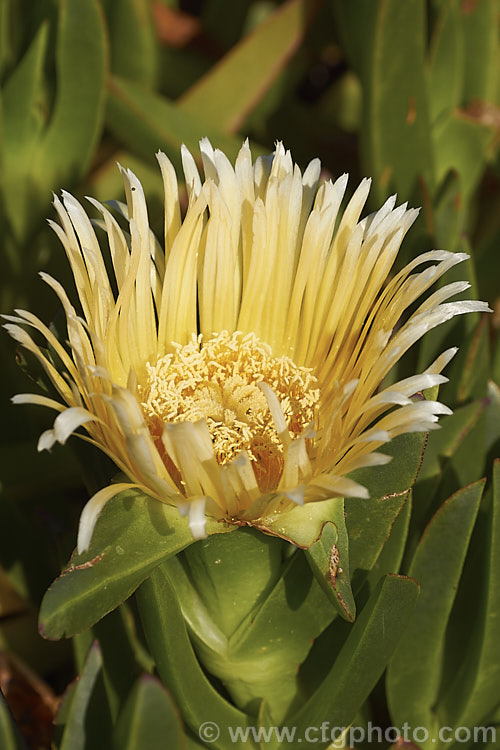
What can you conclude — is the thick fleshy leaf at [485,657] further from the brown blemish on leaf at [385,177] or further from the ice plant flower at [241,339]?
the brown blemish on leaf at [385,177]

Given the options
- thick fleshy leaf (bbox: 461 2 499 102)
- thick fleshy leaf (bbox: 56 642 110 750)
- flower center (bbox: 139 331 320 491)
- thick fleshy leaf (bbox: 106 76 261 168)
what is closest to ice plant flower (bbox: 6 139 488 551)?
flower center (bbox: 139 331 320 491)

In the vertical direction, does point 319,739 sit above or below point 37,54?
below

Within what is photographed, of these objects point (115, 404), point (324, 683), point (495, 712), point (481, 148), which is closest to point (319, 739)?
point (324, 683)

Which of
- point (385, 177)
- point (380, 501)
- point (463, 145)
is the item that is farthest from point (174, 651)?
point (463, 145)

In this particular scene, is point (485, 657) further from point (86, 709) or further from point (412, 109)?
point (412, 109)

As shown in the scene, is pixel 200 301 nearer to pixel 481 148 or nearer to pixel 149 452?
pixel 149 452
